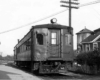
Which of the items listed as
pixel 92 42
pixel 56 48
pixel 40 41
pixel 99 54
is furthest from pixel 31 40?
pixel 92 42

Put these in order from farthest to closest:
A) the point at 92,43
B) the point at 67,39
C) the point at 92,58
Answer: the point at 92,43, the point at 92,58, the point at 67,39

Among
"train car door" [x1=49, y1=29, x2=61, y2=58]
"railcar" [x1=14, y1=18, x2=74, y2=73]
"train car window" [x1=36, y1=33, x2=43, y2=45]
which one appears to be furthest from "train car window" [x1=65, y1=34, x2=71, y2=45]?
"train car window" [x1=36, y1=33, x2=43, y2=45]

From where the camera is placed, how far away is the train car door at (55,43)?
14789 millimetres

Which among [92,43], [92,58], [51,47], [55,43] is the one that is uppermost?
[92,43]

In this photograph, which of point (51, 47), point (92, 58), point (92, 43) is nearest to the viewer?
point (51, 47)

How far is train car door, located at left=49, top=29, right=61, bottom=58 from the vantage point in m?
14.8

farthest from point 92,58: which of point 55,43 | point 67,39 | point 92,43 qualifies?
point 92,43

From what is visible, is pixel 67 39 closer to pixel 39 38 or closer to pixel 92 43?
pixel 39 38

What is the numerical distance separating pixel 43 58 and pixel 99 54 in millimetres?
6635

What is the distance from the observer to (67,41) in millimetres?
15055

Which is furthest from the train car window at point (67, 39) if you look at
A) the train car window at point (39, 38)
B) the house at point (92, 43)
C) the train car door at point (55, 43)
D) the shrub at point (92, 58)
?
the house at point (92, 43)

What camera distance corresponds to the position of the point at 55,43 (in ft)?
48.7

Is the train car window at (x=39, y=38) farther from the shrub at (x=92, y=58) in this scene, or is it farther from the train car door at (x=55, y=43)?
the shrub at (x=92, y=58)

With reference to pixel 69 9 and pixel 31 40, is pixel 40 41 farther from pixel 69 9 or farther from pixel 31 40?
pixel 69 9
